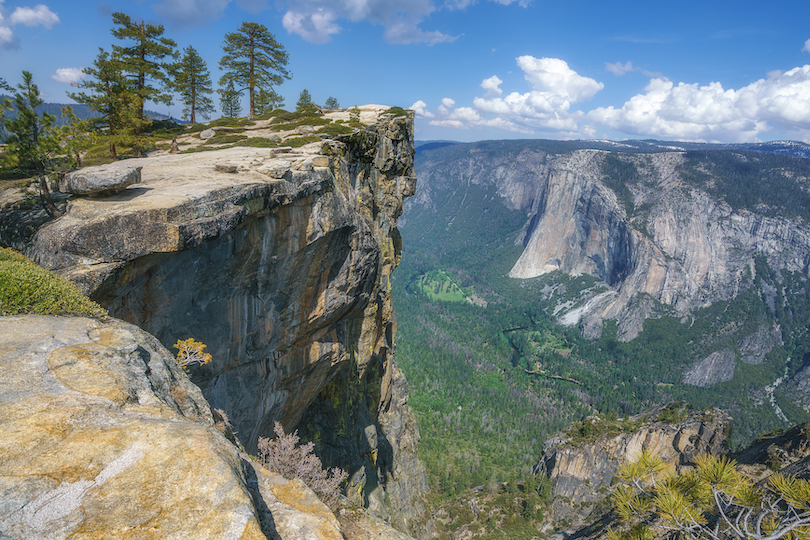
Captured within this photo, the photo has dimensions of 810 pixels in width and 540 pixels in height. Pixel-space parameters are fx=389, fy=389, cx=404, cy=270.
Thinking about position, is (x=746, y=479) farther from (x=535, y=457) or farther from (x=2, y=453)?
(x=535, y=457)

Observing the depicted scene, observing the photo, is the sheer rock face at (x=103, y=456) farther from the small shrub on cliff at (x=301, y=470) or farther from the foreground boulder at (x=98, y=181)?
the foreground boulder at (x=98, y=181)

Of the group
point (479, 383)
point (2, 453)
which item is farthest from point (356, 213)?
point (479, 383)

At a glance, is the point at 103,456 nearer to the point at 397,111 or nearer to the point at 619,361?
the point at 397,111

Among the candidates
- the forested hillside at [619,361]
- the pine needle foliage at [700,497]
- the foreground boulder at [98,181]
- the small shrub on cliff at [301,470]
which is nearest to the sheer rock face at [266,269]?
the foreground boulder at [98,181]

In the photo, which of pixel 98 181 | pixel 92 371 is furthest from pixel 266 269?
pixel 92 371

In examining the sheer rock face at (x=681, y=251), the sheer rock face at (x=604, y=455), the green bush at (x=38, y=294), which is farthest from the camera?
the sheer rock face at (x=681, y=251)

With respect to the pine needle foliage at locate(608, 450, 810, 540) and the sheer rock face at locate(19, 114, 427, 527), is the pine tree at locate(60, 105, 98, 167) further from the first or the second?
the pine needle foliage at locate(608, 450, 810, 540)
